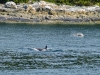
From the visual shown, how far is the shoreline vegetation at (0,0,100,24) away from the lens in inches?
3386

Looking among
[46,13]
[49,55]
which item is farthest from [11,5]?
[49,55]

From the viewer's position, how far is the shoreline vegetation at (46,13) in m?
86.0

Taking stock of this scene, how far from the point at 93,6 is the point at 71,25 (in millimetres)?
10569

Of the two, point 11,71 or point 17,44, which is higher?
point 11,71

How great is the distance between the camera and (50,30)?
243 feet

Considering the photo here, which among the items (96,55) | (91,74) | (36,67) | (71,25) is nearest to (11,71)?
(36,67)

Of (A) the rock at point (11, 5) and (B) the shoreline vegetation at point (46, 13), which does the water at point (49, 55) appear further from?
(A) the rock at point (11, 5)

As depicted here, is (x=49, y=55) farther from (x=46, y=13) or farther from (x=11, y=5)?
(x=46, y=13)

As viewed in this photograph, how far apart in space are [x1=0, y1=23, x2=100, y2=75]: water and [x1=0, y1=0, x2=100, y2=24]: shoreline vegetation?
15818 mm

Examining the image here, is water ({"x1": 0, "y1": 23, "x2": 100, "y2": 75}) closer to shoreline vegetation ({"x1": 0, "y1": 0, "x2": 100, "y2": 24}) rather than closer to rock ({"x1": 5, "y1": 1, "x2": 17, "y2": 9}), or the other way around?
shoreline vegetation ({"x1": 0, "y1": 0, "x2": 100, "y2": 24})

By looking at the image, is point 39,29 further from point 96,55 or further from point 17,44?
point 96,55

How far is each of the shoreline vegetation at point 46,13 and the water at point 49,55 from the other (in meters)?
15.8

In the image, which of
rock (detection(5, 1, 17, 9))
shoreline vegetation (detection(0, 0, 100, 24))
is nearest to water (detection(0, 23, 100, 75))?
shoreline vegetation (detection(0, 0, 100, 24))

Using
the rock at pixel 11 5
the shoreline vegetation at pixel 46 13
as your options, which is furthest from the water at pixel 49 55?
the rock at pixel 11 5
